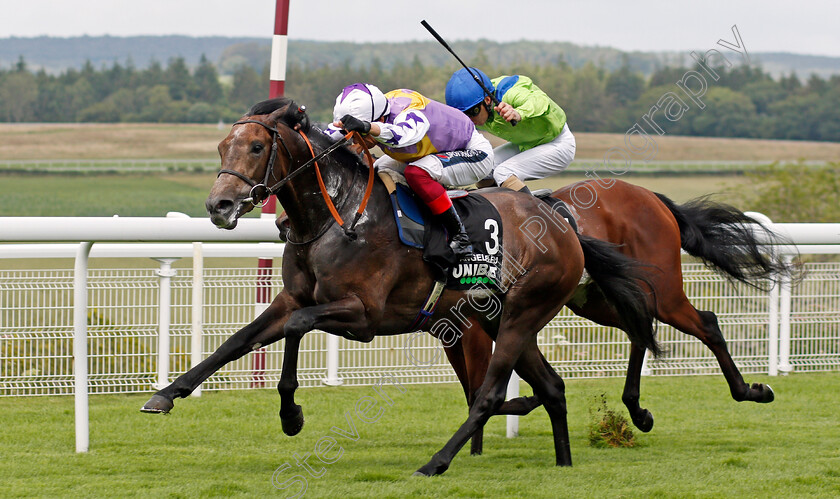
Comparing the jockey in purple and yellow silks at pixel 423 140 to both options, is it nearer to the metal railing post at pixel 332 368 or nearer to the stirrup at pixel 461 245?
the stirrup at pixel 461 245

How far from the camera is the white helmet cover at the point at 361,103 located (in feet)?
12.7

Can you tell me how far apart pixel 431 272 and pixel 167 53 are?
129 m

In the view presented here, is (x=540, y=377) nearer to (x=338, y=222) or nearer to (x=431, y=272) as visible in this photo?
(x=431, y=272)

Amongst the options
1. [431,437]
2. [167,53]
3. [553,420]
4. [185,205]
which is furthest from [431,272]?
[167,53]

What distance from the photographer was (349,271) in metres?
3.83

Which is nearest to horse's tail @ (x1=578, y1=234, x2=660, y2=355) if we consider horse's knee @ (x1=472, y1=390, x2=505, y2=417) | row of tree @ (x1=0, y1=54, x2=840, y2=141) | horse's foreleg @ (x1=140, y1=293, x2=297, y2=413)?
horse's knee @ (x1=472, y1=390, x2=505, y2=417)

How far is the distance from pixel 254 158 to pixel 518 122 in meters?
1.67

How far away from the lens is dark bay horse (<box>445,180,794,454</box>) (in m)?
4.95

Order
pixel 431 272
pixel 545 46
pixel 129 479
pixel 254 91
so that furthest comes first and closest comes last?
pixel 545 46
pixel 254 91
pixel 431 272
pixel 129 479

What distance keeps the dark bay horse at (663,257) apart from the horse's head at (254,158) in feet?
4.73

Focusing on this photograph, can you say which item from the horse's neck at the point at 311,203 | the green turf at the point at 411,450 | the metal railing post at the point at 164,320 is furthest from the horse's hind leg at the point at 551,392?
the metal railing post at the point at 164,320

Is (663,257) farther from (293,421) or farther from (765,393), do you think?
(293,421)

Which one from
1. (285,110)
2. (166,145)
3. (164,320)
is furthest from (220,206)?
(166,145)

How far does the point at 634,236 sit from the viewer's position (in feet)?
17.0
